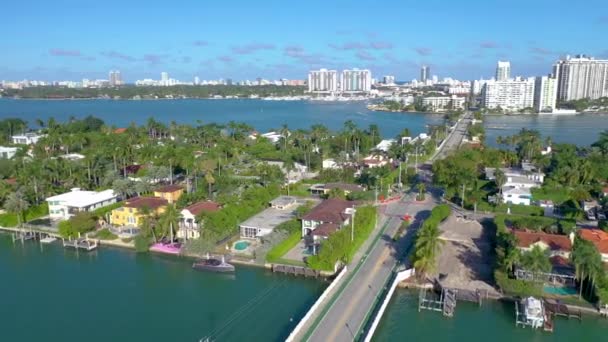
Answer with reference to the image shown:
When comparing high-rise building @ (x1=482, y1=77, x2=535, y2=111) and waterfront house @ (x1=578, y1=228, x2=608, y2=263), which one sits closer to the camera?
waterfront house @ (x1=578, y1=228, x2=608, y2=263)

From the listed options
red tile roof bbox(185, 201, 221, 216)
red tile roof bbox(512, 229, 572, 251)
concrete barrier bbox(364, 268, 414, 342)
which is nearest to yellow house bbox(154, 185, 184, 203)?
red tile roof bbox(185, 201, 221, 216)

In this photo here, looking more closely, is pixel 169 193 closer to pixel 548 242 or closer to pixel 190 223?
pixel 190 223

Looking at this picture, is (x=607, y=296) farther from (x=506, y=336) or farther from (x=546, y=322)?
(x=506, y=336)

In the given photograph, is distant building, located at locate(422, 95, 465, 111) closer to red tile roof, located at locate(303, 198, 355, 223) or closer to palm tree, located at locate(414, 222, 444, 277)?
red tile roof, located at locate(303, 198, 355, 223)

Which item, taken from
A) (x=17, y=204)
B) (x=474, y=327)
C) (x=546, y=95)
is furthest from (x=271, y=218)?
(x=546, y=95)

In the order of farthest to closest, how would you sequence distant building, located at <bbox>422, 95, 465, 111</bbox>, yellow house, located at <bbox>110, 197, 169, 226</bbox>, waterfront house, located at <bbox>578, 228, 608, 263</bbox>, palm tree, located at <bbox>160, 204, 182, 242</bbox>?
distant building, located at <bbox>422, 95, 465, 111</bbox> → yellow house, located at <bbox>110, 197, 169, 226</bbox> → palm tree, located at <bbox>160, 204, 182, 242</bbox> → waterfront house, located at <bbox>578, 228, 608, 263</bbox>

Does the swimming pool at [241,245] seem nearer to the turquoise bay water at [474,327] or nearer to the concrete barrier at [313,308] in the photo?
the concrete barrier at [313,308]
